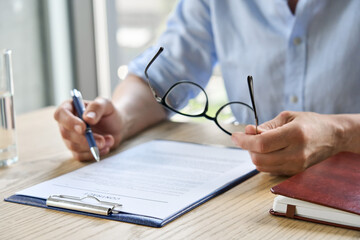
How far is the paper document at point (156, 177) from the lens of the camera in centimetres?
81

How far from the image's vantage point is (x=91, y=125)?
119cm

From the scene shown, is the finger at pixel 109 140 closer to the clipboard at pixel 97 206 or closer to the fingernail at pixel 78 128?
the fingernail at pixel 78 128

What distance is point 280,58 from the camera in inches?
55.6

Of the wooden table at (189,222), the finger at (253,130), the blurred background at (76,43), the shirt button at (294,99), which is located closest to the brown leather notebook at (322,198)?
the wooden table at (189,222)

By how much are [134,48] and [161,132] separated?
153 centimetres

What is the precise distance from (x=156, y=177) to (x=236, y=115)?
26 centimetres

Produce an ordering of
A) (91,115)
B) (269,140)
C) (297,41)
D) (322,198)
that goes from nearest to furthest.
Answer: (322,198), (269,140), (91,115), (297,41)

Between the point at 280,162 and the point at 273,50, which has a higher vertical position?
the point at 273,50

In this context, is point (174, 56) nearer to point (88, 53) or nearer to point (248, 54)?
point (248, 54)

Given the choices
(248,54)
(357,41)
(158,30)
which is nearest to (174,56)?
(248,54)

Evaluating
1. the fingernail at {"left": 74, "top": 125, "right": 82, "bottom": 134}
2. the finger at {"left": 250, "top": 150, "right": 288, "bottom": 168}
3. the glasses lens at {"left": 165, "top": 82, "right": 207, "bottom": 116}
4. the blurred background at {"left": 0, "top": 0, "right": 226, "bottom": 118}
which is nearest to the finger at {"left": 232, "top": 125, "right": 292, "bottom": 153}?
the finger at {"left": 250, "top": 150, "right": 288, "bottom": 168}

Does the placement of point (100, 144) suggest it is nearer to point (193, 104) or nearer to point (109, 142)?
point (109, 142)

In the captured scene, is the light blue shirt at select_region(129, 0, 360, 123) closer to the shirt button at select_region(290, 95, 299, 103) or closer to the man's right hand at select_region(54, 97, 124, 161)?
the shirt button at select_region(290, 95, 299, 103)

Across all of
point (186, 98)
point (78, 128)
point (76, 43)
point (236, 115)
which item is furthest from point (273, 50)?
point (76, 43)
